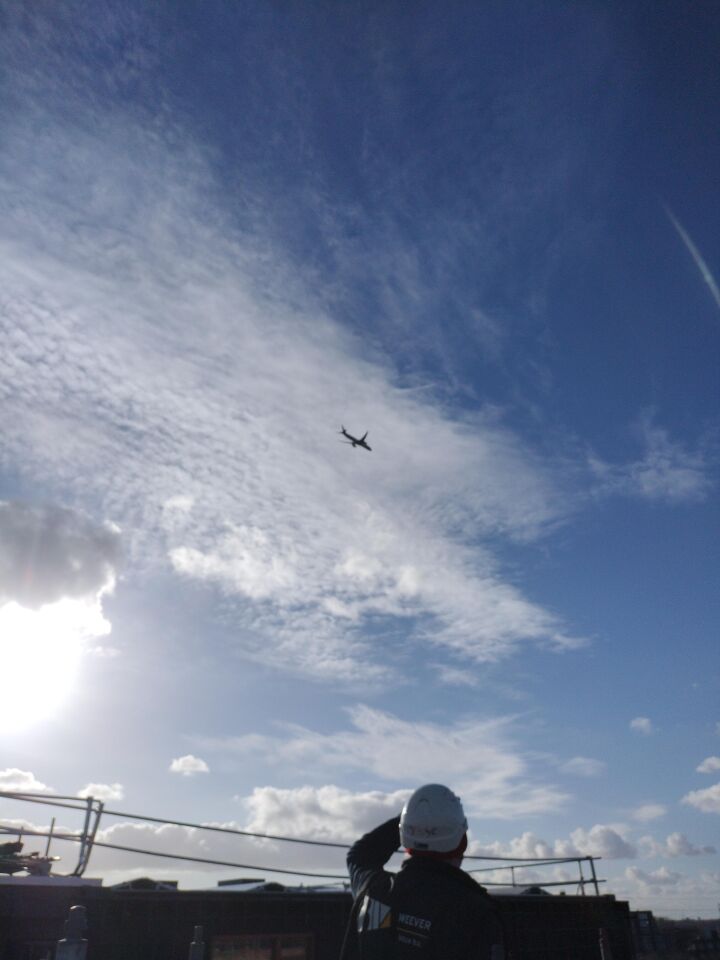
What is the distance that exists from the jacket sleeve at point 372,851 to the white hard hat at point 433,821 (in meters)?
0.41

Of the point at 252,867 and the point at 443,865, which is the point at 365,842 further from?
the point at 252,867

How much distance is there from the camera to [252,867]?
491 inches

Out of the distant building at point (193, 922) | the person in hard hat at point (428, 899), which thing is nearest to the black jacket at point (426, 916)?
the person in hard hat at point (428, 899)

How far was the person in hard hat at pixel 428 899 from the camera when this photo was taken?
299 centimetres

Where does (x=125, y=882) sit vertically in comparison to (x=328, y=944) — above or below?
above

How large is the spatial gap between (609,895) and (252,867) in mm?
12586

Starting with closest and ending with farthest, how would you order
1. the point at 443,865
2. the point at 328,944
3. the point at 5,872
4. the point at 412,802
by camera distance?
the point at 443,865
the point at 412,802
the point at 5,872
the point at 328,944

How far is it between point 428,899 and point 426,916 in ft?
0.22

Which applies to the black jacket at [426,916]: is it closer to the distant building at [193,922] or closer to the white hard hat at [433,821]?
the white hard hat at [433,821]

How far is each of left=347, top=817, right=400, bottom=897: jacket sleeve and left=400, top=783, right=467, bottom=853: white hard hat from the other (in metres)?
0.41

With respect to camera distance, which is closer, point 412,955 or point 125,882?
point 412,955

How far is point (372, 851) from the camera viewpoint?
3855 mm

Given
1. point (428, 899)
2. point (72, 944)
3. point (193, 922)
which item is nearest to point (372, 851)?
point (428, 899)

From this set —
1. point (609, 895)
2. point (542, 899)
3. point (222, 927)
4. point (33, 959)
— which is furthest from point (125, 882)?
point (609, 895)
